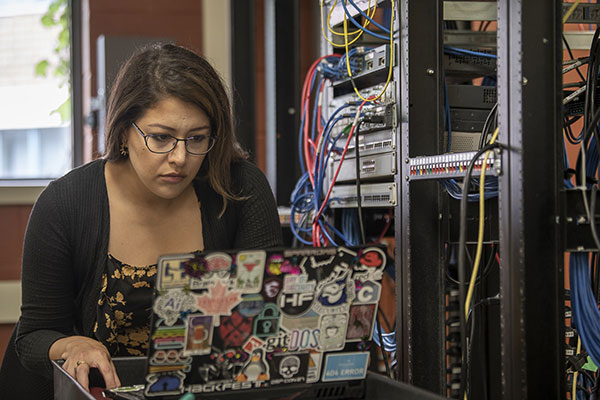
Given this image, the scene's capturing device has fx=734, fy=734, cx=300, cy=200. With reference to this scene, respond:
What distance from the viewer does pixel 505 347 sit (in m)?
1.19

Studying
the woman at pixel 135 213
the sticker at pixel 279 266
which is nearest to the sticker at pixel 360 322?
the sticker at pixel 279 266

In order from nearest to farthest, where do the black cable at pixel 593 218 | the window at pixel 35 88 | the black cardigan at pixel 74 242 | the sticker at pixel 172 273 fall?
the sticker at pixel 172 273, the black cable at pixel 593 218, the black cardigan at pixel 74 242, the window at pixel 35 88

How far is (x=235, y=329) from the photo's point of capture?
3.04 feet

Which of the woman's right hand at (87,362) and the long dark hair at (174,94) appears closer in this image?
the woman's right hand at (87,362)

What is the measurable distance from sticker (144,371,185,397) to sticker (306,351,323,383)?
17 cm

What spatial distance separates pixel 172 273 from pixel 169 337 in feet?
0.27

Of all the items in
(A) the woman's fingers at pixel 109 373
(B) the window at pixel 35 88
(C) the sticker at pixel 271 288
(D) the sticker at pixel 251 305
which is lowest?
(A) the woman's fingers at pixel 109 373

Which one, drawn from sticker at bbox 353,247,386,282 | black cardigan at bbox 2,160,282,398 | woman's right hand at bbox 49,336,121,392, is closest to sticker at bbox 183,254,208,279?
Answer: sticker at bbox 353,247,386,282

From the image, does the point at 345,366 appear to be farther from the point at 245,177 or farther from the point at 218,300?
the point at 245,177

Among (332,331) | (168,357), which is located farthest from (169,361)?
(332,331)

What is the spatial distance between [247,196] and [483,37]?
73cm

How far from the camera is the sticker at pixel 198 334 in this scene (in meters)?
0.90

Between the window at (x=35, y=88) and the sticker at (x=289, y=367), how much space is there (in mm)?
3033

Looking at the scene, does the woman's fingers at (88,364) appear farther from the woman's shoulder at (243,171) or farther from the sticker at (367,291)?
the woman's shoulder at (243,171)
